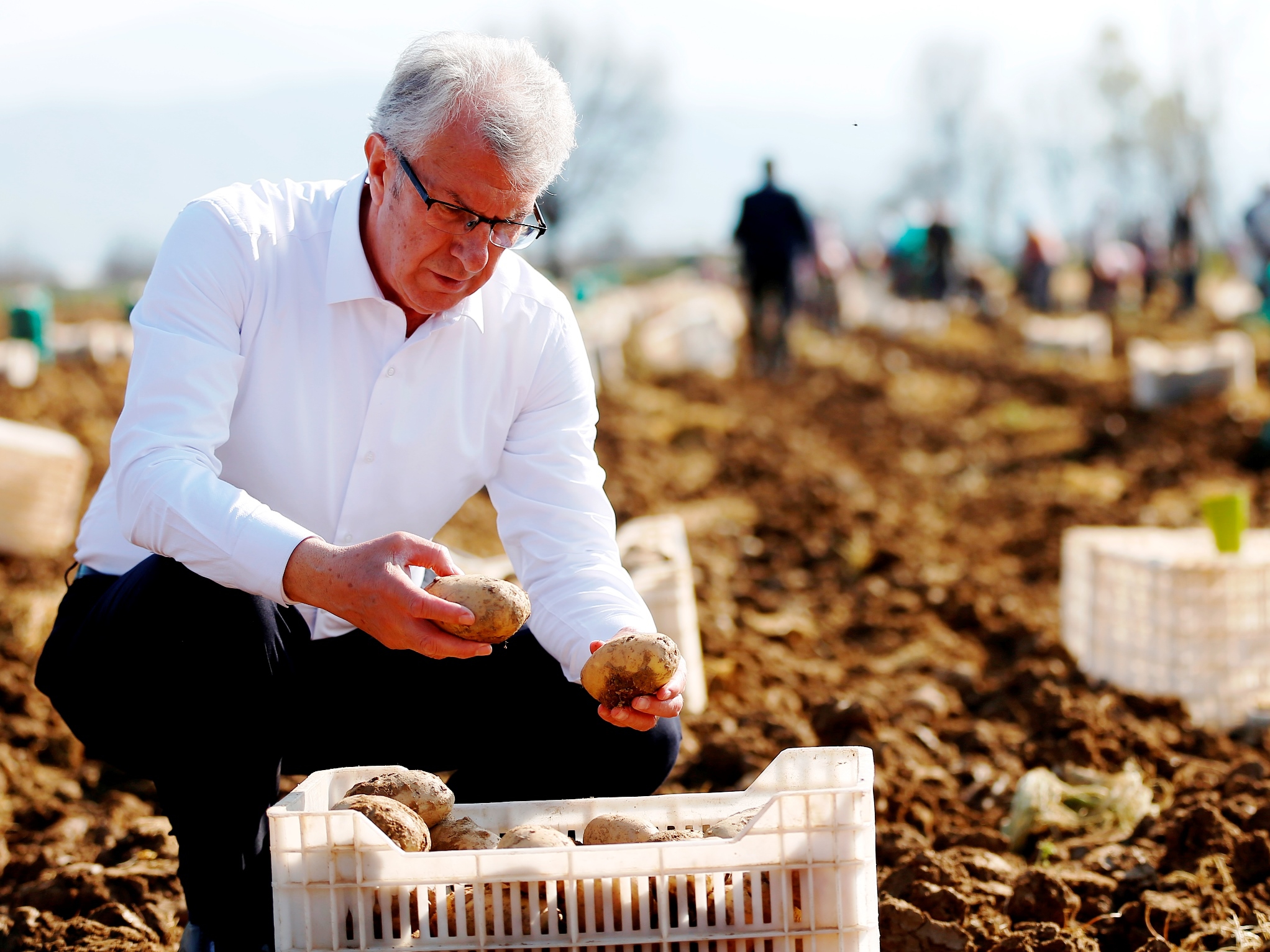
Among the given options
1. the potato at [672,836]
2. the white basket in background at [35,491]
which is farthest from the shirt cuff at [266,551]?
the white basket in background at [35,491]

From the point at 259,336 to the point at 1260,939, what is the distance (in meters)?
2.12

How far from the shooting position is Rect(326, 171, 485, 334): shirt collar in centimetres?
251

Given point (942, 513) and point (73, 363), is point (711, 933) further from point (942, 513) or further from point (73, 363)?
point (73, 363)

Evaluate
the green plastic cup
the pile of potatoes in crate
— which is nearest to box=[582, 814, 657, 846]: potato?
the pile of potatoes in crate

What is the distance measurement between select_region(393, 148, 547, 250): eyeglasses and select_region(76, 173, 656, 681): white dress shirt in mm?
182

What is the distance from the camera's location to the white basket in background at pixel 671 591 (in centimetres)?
414

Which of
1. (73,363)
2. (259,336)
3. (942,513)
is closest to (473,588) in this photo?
(259,336)

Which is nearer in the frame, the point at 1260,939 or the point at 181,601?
the point at 181,601

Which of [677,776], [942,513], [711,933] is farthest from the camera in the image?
[942,513]

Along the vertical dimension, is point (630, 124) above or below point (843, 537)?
above

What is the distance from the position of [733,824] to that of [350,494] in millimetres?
907

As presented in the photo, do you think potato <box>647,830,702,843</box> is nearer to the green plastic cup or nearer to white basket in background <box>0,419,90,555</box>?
the green plastic cup

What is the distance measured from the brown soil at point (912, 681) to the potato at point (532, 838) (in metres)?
0.75

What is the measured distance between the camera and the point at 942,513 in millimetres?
8484
